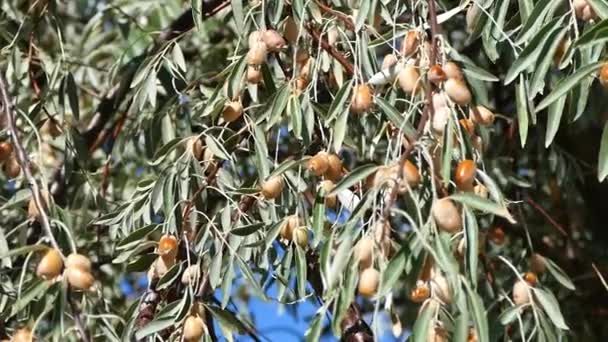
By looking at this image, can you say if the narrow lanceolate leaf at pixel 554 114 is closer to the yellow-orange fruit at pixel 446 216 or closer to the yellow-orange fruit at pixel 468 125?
the yellow-orange fruit at pixel 468 125

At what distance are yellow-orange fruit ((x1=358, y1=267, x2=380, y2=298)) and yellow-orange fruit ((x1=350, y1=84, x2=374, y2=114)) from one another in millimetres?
228

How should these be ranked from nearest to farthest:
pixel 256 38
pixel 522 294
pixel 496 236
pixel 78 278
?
pixel 78 278 < pixel 522 294 < pixel 256 38 < pixel 496 236

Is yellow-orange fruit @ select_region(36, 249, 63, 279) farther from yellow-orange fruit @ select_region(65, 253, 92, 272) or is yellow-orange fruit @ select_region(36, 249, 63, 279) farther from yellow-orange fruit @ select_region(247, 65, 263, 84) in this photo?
yellow-orange fruit @ select_region(247, 65, 263, 84)

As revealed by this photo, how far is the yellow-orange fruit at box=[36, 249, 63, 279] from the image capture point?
45.2 inches

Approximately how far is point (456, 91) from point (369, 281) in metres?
0.20

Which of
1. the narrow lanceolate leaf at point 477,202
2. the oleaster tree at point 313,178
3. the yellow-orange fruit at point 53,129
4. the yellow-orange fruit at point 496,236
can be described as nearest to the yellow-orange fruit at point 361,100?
the oleaster tree at point 313,178

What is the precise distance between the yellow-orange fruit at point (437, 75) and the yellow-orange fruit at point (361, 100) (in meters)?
0.10

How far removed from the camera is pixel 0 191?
6.05ft

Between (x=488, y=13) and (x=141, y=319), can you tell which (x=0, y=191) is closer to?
(x=141, y=319)

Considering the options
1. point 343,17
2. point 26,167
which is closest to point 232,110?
point 343,17

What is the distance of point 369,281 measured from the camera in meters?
1.06

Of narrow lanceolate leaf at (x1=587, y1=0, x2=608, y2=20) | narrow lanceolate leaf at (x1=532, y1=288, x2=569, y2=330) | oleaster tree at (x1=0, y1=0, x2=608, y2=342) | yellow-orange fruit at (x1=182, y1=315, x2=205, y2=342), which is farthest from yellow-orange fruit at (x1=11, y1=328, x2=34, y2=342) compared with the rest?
narrow lanceolate leaf at (x1=587, y1=0, x2=608, y2=20)

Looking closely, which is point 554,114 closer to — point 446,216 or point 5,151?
point 446,216

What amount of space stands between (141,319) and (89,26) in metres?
1.00
